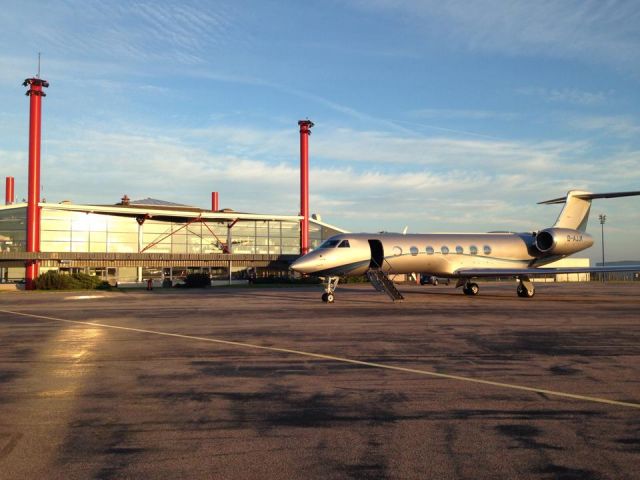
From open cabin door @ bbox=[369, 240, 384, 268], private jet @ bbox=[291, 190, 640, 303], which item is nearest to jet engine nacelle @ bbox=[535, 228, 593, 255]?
private jet @ bbox=[291, 190, 640, 303]

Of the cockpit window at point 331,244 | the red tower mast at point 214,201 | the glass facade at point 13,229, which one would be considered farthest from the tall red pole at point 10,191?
the cockpit window at point 331,244

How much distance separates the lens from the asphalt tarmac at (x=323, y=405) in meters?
4.36

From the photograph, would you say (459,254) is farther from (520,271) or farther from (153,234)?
(153,234)

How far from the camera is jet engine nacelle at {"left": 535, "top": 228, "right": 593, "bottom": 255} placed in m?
27.5

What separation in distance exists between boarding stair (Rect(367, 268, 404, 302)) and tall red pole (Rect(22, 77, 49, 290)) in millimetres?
29788

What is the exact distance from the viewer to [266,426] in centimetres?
534

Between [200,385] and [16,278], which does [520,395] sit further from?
[16,278]

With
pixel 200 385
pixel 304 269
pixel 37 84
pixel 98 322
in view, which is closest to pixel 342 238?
pixel 304 269

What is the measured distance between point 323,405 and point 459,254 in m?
21.9

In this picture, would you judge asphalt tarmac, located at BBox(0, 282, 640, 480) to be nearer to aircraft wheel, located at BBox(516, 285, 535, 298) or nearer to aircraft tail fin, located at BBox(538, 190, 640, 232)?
aircraft wheel, located at BBox(516, 285, 535, 298)

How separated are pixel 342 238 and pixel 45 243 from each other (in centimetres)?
3818

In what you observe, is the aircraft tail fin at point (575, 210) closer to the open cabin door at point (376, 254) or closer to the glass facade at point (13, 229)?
the open cabin door at point (376, 254)

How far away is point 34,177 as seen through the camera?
4234cm

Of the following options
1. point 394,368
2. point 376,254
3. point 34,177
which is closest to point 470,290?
point 376,254
